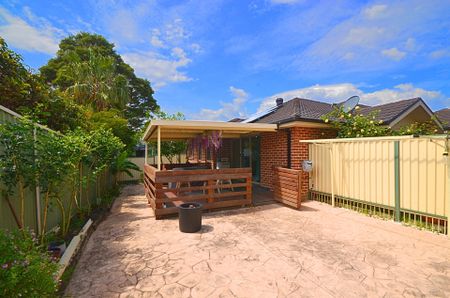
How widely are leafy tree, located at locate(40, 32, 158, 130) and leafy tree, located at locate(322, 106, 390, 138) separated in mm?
16889

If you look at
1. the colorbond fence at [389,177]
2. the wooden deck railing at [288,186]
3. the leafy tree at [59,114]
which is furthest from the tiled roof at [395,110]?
the leafy tree at [59,114]

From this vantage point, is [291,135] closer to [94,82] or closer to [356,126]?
[356,126]

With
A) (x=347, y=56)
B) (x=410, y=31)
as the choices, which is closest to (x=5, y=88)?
(x=347, y=56)

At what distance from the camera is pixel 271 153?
8.79m

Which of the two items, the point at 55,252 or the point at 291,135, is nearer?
the point at 55,252

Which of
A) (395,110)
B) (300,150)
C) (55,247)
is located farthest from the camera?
(395,110)

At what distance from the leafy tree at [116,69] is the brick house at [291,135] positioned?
1353 cm

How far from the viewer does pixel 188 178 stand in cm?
605

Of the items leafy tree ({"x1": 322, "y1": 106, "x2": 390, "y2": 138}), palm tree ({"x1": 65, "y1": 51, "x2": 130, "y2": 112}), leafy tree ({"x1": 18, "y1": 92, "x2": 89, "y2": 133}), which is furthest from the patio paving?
palm tree ({"x1": 65, "y1": 51, "x2": 130, "y2": 112})

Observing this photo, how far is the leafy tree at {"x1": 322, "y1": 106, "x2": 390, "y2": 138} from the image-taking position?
25.0ft

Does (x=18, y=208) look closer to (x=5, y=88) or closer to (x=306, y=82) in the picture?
(x=5, y=88)

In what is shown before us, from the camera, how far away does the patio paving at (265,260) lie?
2.77 metres

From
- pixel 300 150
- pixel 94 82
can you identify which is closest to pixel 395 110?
pixel 300 150

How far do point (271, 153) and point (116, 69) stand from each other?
2235cm
